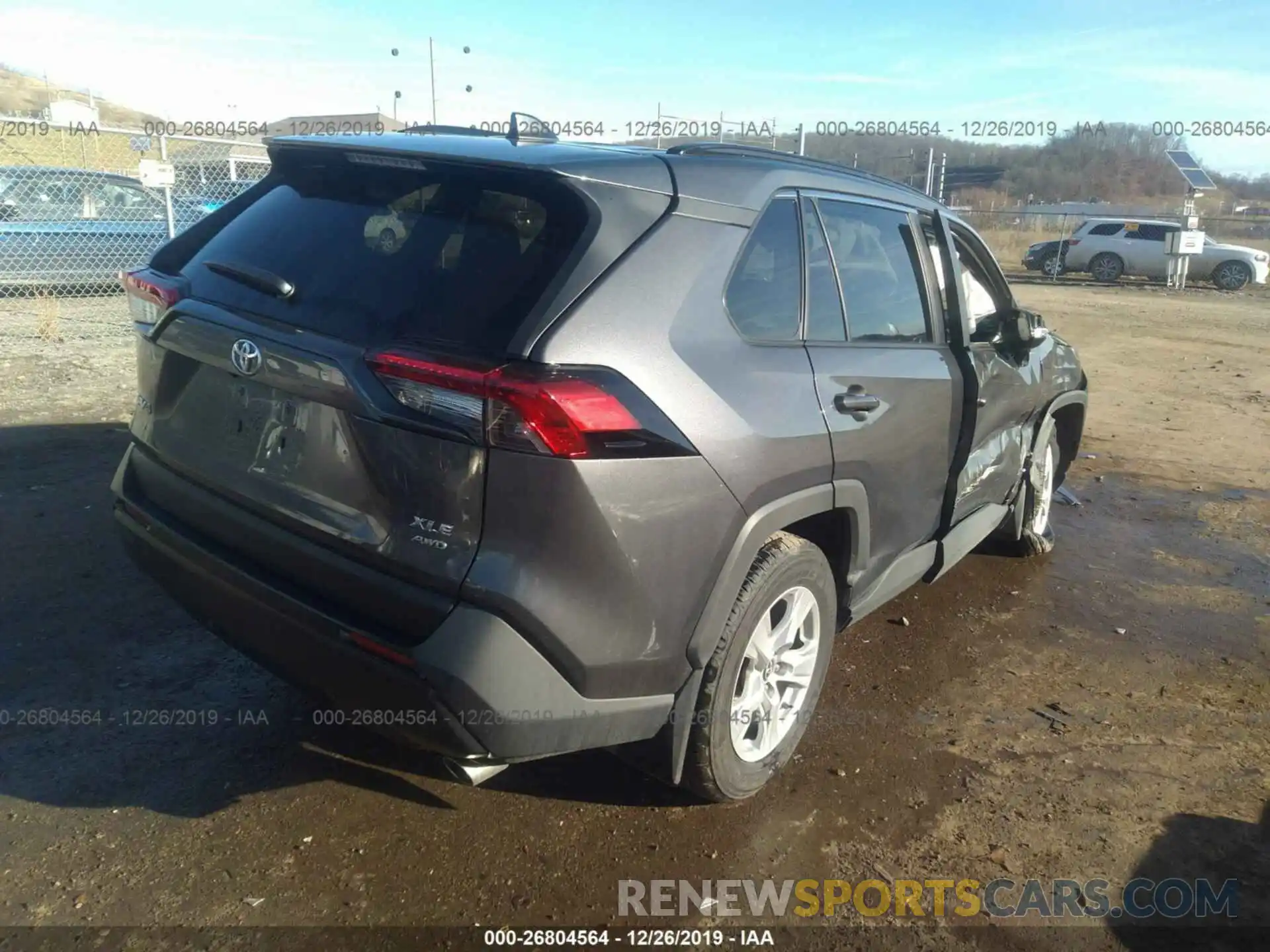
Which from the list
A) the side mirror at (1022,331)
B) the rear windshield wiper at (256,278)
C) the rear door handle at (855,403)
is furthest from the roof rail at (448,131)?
the side mirror at (1022,331)

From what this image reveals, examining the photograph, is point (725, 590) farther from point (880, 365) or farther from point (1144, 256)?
point (1144, 256)

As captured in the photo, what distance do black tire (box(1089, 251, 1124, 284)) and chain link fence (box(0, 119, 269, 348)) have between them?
2109 centimetres

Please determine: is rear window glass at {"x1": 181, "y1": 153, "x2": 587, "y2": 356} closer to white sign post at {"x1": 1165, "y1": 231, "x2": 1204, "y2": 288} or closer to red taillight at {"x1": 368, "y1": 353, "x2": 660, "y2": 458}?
red taillight at {"x1": 368, "y1": 353, "x2": 660, "y2": 458}

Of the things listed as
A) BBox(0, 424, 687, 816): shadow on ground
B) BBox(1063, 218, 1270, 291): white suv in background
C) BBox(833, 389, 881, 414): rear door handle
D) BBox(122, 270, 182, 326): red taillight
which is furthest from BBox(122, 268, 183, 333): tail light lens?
BBox(1063, 218, 1270, 291): white suv in background

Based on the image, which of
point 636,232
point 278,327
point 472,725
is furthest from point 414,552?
point 636,232

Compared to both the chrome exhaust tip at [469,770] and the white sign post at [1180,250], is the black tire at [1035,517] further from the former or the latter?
the white sign post at [1180,250]

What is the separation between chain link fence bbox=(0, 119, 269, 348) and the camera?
11031 millimetres

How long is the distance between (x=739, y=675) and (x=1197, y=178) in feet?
80.9

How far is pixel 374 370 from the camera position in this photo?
2223 millimetres

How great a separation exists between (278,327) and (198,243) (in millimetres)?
750

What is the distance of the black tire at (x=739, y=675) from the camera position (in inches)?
104

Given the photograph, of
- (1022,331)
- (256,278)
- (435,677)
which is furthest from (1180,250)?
(435,677)

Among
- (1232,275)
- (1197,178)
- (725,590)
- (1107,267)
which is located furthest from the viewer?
(1107,267)

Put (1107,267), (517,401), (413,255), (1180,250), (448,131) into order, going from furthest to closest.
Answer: (1107,267) < (1180,250) < (448,131) < (413,255) < (517,401)
